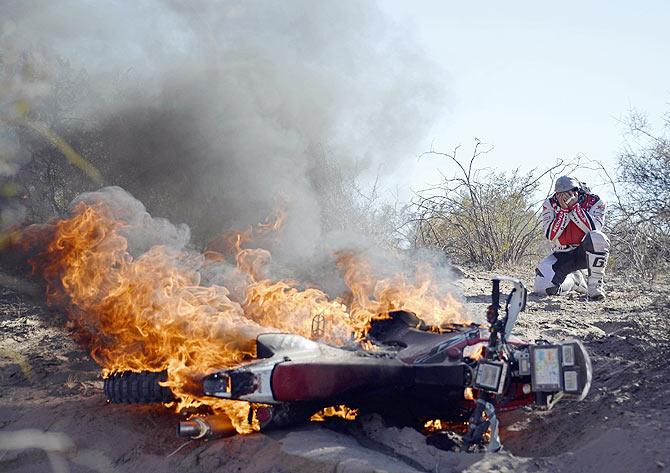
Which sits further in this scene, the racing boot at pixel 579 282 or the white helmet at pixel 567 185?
the racing boot at pixel 579 282

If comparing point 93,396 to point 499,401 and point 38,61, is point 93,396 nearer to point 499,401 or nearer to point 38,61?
point 499,401

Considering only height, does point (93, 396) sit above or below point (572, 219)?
Result: below

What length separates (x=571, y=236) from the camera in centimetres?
1143

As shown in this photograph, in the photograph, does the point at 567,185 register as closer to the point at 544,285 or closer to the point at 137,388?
the point at 544,285

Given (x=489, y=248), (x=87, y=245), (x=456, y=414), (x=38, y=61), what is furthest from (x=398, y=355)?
(x=489, y=248)

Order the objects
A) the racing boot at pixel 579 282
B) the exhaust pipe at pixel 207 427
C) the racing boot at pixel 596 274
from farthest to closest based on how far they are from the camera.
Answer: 1. the racing boot at pixel 579 282
2. the racing boot at pixel 596 274
3. the exhaust pipe at pixel 207 427

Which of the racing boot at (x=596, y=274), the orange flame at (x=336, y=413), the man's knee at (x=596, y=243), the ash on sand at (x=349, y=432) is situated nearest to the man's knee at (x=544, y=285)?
the racing boot at (x=596, y=274)

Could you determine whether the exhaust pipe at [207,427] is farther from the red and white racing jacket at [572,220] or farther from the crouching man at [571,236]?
the red and white racing jacket at [572,220]

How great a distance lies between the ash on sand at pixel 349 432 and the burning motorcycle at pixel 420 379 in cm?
24

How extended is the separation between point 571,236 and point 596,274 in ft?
2.91

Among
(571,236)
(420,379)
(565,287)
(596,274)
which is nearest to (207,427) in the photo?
(420,379)

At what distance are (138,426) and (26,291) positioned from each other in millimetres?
3012

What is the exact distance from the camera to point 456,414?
5.97 metres

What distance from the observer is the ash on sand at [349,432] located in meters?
5.05
